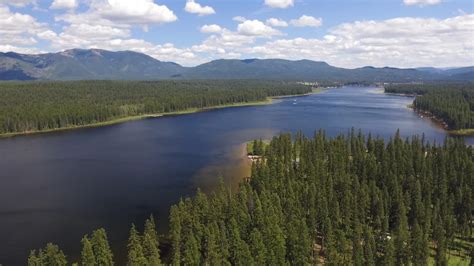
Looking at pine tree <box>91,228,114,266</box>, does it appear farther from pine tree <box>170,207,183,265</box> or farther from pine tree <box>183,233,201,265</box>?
pine tree <box>183,233,201,265</box>

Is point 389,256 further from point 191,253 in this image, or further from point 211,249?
point 191,253

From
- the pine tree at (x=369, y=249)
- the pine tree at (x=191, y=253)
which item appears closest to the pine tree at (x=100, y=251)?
the pine tree at (x=191, y=253)

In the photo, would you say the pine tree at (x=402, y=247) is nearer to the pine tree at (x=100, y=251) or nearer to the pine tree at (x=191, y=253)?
the pine tree at (x=191, y=253)

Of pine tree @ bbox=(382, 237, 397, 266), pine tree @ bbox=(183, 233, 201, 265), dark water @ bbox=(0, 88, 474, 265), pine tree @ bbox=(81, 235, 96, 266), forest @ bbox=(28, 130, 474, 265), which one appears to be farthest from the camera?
dark water @ bbox=(0, 88, 474, 265)

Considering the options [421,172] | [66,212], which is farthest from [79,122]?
[421,172]

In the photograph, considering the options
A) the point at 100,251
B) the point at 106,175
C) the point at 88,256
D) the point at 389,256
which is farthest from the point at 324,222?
the point at 106,175

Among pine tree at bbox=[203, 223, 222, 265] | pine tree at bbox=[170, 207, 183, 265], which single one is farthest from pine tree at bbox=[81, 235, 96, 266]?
pine tree at bbox=[203, 223, 222, 265]
